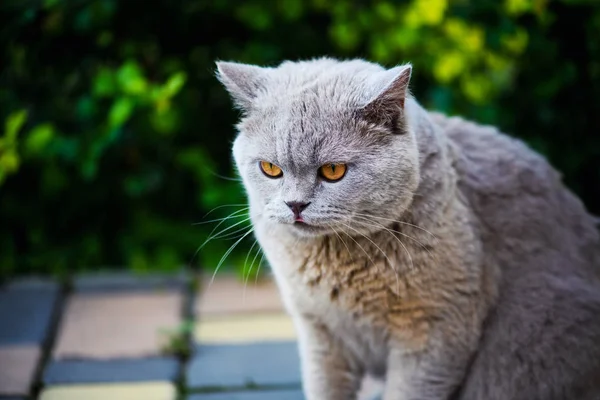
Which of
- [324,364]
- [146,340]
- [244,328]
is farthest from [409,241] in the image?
[146,340]

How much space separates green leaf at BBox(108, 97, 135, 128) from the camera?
3055 millimetres

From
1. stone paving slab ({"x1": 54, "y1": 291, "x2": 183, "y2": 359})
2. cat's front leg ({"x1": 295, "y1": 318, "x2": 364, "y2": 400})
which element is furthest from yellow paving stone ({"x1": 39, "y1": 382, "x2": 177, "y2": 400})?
cat's front leg ({"x1": 295, "y1": 318, "x2": 364, "y2": 400})

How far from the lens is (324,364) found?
2.39 meters

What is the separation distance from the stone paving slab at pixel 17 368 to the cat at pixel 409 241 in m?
0.93

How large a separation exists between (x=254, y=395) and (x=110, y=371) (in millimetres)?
482

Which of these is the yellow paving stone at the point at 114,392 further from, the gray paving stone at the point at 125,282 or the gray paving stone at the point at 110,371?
the gray paving stone at the point at 125,282

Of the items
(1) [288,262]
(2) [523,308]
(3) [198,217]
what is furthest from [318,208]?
(3) [198,217]

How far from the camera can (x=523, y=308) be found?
2203 mm

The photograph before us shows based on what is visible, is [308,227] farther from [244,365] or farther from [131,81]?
[131,81]

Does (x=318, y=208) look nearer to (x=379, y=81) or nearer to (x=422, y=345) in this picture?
(x=379, y=81)

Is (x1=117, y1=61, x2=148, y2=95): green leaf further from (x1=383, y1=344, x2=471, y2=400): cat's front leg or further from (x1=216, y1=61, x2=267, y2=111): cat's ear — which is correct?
(x1=383, y1=344, x2=471, y2=400): cat's front leg

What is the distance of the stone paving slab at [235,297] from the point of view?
3.16m

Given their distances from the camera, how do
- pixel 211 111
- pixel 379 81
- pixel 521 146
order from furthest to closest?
pixel 211 111 < pixel 521 146 < pixel 379 81

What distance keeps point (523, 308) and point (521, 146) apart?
0.49m
